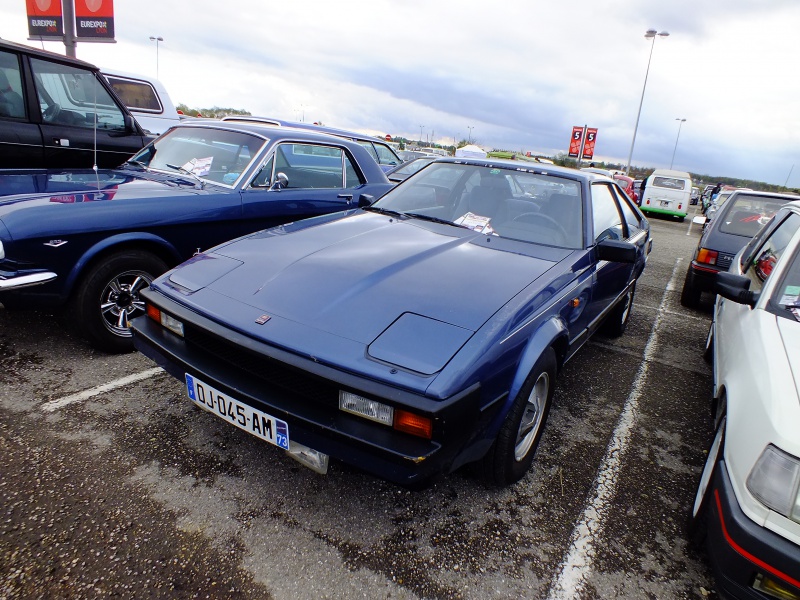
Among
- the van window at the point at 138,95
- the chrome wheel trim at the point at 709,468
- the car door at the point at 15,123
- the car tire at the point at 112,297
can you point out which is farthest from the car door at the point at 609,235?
the van window at the point at 138,95

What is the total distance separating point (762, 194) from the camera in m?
6.25

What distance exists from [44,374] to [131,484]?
4.48ft

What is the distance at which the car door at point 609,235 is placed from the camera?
3.15 metres

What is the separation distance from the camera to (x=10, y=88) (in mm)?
4352

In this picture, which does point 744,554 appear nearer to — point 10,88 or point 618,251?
point 618,251

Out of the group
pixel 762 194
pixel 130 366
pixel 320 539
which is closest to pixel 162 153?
pixel 130 366

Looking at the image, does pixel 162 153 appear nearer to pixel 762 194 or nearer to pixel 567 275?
pixel 567 275

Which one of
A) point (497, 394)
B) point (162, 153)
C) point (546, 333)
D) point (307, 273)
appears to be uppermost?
point (162, 153)

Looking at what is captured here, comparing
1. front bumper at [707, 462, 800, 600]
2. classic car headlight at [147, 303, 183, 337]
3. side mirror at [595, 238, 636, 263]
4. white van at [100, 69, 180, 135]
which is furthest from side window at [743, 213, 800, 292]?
white van at [100, 69, 180, 135]

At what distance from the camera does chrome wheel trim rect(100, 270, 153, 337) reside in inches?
125

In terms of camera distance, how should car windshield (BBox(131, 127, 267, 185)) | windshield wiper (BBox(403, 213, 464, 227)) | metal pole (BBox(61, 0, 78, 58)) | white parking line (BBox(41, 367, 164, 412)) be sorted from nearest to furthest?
white parking line (BBox(41, 367, 164, 412)) → windshield wiper (BBox(403, 213, 464, 227)) → car windshield (BBox(131, 127, 267, 185)) → metal pole (BBox(61, 0, 78, 58))

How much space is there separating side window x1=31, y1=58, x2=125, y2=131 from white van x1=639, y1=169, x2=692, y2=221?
56.8 ft

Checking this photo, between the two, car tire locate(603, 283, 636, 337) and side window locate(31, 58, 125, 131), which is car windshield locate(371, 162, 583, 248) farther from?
side window locate(31, 58, 125, 131)

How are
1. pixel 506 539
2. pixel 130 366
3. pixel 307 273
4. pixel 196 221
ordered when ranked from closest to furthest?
pixel 506 539 < pixel 307 273 < pixel 130 366 < pixel 196 221
